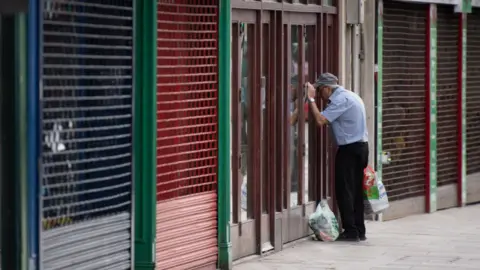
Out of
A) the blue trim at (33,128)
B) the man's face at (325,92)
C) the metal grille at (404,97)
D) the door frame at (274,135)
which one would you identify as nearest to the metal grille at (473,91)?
the metal grille at (404,97)

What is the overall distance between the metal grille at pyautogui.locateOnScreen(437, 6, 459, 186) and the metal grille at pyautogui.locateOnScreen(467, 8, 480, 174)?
2.25 ft

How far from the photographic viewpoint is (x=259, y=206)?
1438 centimetres

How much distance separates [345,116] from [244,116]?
180cm

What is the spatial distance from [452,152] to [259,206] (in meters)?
7.12

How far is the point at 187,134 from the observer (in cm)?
1267

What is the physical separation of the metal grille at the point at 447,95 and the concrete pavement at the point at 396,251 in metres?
2.06

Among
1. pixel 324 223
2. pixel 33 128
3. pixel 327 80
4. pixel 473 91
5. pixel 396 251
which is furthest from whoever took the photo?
pixel 473 91

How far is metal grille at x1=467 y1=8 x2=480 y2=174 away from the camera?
71.1 feet

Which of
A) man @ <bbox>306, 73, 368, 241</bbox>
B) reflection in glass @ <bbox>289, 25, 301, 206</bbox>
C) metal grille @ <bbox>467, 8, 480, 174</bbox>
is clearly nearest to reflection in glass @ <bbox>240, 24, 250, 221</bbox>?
reflection in glass @ <bbox>289, 25, 301, 206</bbox>

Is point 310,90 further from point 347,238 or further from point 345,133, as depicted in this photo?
point 347,238

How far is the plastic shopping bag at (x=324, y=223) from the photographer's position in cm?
1570

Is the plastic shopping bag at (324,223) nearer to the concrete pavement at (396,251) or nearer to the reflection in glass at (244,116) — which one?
the concrete pavement at (396,251)

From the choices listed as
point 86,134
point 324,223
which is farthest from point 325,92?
point 86,134

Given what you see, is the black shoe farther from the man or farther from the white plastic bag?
the white plastic bag
